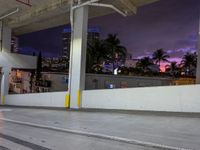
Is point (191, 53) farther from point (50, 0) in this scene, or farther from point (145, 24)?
point (50, 0)

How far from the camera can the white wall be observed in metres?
20.0

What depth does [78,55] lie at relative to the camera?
1297 cm

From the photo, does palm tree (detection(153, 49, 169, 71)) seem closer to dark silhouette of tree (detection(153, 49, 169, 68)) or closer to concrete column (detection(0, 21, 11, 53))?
dark silhouette of tree (detection(153, 49, 169, 68))

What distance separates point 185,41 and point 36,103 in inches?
883

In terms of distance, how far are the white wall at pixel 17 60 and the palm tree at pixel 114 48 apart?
12.3 m

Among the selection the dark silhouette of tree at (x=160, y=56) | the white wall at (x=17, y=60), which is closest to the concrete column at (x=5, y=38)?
the white wall at (x=17, y=60)

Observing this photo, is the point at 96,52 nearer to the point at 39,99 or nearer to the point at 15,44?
the point at 15,44

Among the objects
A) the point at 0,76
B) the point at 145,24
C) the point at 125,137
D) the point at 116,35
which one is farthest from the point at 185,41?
the point at 125,137

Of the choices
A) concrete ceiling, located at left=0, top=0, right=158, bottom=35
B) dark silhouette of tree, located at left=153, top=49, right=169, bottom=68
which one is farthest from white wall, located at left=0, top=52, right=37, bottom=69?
dark silhouette of tree, located at left=153, top=49, right=169, bottom=68

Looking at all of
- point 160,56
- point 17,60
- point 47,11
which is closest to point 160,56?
point 160,56

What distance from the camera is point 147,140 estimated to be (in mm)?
4457

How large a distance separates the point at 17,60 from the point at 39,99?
6.24m

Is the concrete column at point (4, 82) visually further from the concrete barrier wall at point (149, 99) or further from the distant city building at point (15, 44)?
the concrete barrier wall at point (149, 99)

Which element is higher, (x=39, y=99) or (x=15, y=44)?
(x=15, y=44)
